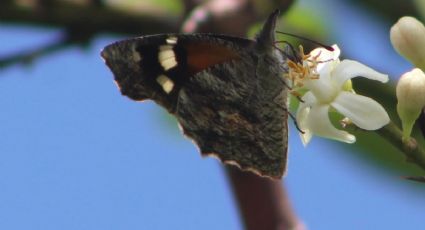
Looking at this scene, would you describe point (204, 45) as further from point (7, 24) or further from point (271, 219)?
point (7, 24)

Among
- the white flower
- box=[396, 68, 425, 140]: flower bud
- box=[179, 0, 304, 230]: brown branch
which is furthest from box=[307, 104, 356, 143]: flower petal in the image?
box=[179, 0, 304, 230]: brown branch

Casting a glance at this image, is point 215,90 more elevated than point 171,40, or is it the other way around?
point 171,40

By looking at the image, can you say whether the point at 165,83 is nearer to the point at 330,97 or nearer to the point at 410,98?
the point at 330,97

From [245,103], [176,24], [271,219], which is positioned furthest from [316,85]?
[176,24]

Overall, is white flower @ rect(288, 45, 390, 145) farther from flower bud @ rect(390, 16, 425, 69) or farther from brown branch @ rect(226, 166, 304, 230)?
brown branch @ rect(226, 166, 304, 230)

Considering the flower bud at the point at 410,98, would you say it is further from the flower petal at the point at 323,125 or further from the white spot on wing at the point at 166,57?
the white spot on wing at the point at 166,57

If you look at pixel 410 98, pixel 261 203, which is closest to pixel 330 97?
pixel 410 98
